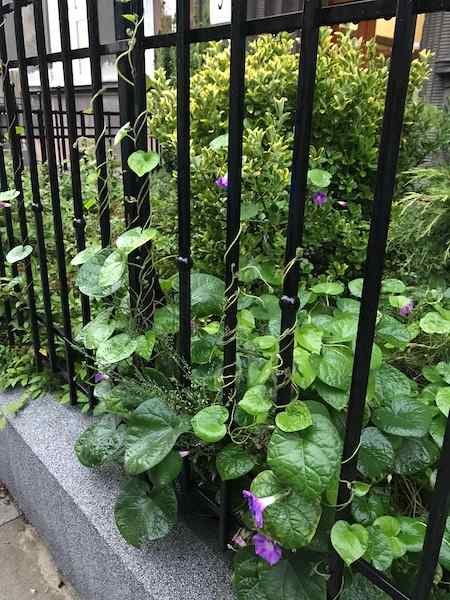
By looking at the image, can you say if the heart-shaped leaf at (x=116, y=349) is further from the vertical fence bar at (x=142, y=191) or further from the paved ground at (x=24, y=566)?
the paved ground at (x=24, y=566)

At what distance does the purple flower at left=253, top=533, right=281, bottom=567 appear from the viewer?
1063mm

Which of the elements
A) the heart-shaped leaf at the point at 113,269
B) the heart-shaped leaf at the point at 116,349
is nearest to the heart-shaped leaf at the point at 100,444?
the heart-shaped leaf at the point at 116,349

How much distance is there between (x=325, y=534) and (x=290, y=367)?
0.34 meters

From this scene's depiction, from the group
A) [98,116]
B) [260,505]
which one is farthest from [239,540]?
[98,116]

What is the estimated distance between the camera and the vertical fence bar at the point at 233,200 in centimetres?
98

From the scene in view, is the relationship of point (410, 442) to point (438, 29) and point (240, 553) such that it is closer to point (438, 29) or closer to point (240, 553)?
point (240, 553)

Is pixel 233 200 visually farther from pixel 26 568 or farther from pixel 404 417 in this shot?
pixel 26 568

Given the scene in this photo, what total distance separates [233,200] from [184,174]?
0.17m

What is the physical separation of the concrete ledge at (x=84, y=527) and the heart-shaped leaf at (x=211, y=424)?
40cm

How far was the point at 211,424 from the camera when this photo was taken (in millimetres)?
1130

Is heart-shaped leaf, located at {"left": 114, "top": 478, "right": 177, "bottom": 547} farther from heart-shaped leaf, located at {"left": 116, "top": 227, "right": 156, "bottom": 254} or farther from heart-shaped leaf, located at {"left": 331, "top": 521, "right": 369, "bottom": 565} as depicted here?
heart-shaped leaf, located at {"left": 116, "top": 227, "right": 156, "bottom": 254}

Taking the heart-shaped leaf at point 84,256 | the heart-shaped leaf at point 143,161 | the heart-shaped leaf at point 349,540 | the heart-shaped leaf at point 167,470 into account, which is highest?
the heart-shaped leaf at point 143,161

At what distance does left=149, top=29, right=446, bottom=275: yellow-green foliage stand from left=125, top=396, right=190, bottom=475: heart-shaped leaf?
0.73 metres

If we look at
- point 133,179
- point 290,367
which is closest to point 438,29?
point 133,179
